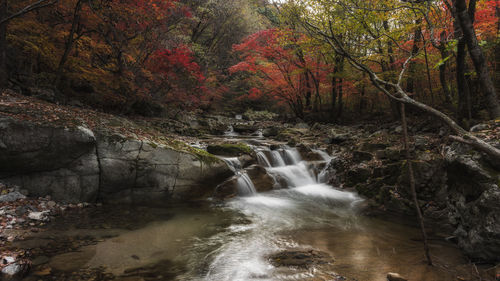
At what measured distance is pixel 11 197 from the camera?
5.33m

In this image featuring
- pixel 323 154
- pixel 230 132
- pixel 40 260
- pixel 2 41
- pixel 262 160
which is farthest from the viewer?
pixel 230 132

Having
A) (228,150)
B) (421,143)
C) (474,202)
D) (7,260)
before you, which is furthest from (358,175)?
(7,260)

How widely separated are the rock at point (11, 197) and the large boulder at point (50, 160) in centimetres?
25

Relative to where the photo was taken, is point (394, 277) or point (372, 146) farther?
point (372, 146)

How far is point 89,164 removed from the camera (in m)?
6.32

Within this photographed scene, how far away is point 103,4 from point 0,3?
3.03m

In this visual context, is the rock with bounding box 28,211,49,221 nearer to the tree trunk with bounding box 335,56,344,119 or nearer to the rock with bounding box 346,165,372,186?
the rock with bounding box 346,165,372,186

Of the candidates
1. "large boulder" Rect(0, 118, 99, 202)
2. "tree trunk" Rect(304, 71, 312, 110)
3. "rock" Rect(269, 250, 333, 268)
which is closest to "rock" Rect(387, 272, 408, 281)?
"rock" Rect(269, 250, 333, 268)

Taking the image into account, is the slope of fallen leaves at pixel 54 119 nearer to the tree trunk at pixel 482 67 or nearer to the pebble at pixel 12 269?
the pebble at pixel 12 269

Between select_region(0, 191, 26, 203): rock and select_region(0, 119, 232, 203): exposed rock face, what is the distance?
257 mm

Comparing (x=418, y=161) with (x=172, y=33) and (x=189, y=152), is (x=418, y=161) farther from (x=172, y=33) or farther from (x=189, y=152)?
(x=172, y=33)

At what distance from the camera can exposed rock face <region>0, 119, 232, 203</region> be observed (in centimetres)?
553

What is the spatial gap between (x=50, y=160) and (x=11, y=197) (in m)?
1.04

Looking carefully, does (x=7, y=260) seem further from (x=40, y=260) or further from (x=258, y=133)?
(x=258, y=133)
